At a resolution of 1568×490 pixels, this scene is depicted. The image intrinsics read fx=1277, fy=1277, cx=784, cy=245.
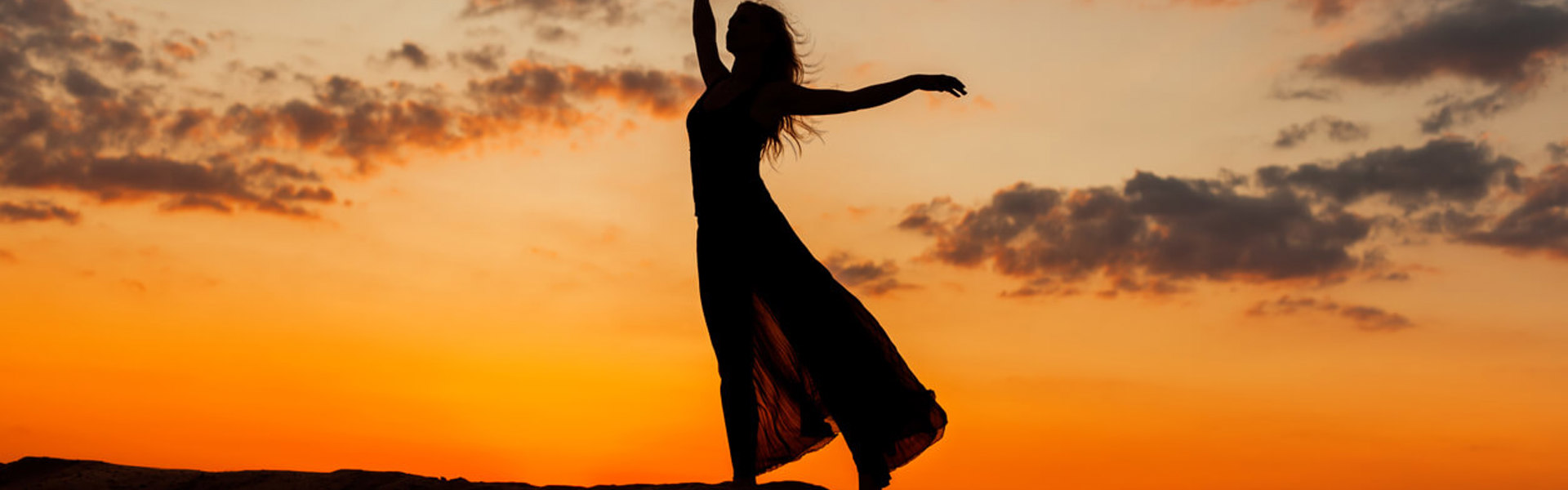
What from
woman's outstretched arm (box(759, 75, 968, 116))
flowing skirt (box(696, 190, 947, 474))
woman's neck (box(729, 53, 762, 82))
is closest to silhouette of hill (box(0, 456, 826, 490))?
flowing skirt (box(696, 190, 947, 474))

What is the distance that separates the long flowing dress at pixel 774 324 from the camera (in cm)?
609

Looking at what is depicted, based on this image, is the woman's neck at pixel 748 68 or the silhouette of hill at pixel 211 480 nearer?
the woman's neck at pixel 748 68

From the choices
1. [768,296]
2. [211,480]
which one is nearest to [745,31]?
[768,296]

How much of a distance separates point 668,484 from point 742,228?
1.27 m

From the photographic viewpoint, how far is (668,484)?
6.08 meters

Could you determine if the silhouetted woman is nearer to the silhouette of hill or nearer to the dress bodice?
the dress bodice

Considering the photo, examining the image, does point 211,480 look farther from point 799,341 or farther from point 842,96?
point 842,96

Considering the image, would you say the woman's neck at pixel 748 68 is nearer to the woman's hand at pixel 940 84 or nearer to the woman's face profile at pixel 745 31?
the woman's face profile at pixel 745 31

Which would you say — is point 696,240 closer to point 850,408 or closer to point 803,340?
point 803,340

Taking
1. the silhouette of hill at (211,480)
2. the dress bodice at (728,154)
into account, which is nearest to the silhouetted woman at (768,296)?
the dress bodice at (728,154)

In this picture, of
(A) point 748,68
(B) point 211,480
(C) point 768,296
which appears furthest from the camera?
(B) point 211,480

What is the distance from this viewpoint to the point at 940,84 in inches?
217

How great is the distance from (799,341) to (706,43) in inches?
64.6

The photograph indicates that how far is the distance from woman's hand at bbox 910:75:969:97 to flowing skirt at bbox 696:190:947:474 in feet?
3.35
